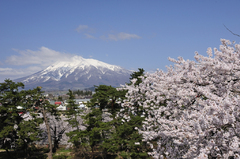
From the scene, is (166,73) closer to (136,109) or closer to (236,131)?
(136,109)

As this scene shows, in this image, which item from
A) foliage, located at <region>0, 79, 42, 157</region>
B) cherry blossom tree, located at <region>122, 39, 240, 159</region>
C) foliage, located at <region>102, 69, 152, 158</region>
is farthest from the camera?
foliage, located at <region>0, 79, 42, 157</region>

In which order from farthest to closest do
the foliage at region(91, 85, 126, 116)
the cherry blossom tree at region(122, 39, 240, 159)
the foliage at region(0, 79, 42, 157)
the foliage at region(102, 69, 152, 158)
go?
the foliage at region(91, 85, 126, 116) < the foliage at region(0, 79, 42, 157) < the foliage at region(102, 69, 152, 158) < the cherry blossom tree at region(122, 39, 240, 159)

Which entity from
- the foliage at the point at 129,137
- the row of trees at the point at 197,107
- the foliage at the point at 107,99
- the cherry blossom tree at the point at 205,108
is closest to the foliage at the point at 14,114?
the foliage at the point at 107,99

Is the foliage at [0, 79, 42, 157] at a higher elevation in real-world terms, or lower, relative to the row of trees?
lower

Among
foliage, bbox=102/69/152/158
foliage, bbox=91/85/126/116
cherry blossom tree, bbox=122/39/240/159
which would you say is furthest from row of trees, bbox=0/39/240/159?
foliage, bbox=91/85/126/116

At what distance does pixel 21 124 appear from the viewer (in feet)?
67.6

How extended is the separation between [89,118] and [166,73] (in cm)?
1518

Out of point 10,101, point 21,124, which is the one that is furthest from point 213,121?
point 10,101

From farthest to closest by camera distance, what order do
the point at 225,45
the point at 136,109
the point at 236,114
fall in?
the point at 136,109 < the point at 225,45 < the point at 236,114

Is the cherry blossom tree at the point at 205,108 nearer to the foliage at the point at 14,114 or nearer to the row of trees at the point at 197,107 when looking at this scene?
the row of trees at the point at 197,107

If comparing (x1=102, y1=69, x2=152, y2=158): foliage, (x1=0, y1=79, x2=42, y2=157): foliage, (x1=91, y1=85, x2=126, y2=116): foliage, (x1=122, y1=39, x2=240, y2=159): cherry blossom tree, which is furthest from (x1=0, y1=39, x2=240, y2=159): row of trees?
(x1=0, y1=79, x2=42, y2=157): foliage

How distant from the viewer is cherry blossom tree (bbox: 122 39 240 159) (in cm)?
358

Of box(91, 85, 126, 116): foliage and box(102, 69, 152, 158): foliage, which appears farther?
box(91, 85, 126, 116): foliage

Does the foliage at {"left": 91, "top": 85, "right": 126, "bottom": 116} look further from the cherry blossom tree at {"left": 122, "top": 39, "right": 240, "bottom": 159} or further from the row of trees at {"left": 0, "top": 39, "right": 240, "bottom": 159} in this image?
the cherry blossom tree at {"left": 122, "top": 39, "right": 240, "bottom": 159}
